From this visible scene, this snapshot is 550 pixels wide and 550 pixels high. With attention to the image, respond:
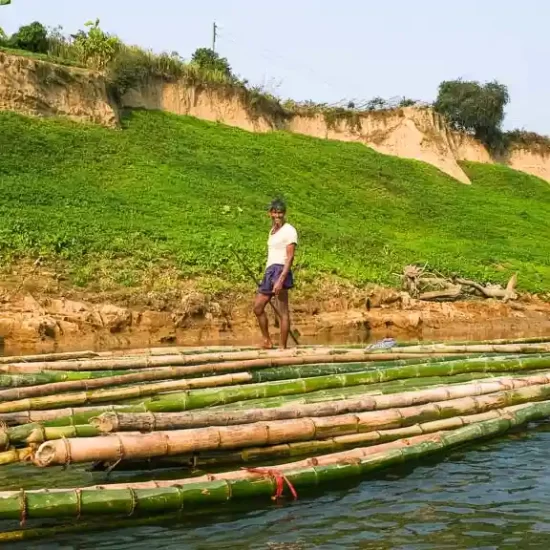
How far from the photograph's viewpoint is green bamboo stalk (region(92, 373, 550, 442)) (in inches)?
200

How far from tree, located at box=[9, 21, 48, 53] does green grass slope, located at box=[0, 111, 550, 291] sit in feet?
14.6

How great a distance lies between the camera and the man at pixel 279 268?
383 inches

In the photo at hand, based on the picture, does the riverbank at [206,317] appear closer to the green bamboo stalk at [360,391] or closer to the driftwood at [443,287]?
the driftwood at [443,287]

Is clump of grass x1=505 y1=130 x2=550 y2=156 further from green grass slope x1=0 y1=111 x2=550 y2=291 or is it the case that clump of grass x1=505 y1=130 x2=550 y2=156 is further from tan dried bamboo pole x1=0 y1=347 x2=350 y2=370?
tan dried bamboo pole x1=0 y1=347 x2=350 y2=370

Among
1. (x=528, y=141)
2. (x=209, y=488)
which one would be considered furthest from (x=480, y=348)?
(x=528, y=141)

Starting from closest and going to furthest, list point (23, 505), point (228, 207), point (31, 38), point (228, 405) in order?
point (23, 505) → point (228, 405) → point (228, 207) → point (31, 38)

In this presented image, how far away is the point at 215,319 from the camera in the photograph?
16.4 metres

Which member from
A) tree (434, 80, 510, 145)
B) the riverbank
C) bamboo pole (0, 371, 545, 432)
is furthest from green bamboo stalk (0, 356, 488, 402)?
tree (434, 80, 510, 145)

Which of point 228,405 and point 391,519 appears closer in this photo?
point 391,519

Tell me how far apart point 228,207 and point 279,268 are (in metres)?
13.9

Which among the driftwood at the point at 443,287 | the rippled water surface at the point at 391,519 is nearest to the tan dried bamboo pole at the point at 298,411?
the rippled water surface at the point at 391,519

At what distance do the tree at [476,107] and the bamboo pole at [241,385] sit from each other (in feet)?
121

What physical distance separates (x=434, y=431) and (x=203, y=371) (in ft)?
7.59

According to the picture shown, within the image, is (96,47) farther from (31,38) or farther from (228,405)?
(228,405)
